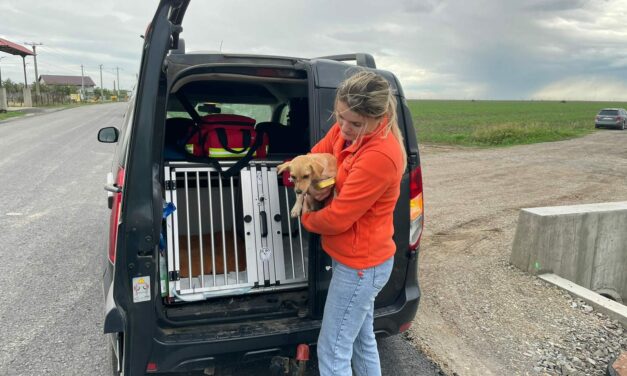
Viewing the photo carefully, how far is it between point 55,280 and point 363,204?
3.57m

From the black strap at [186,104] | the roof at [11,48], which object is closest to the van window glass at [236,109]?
the black strap at [186,104]

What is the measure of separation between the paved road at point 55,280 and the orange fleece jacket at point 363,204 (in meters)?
1.30

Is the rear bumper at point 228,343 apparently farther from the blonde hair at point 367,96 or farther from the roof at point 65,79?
the roof at point 65,79

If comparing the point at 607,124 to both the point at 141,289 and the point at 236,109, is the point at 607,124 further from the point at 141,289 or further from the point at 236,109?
the point at 141,289

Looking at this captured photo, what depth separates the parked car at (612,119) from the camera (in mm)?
31905

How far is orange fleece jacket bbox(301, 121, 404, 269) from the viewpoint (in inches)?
76.7

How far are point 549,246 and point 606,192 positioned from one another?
656 centimetres

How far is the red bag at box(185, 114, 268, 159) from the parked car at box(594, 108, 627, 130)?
118 feet

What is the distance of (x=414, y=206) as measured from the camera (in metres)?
2.70

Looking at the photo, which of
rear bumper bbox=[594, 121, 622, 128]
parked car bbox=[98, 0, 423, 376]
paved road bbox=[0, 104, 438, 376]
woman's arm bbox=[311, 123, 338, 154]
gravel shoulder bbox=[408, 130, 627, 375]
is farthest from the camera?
rear bumper bbox=[594, 121, 622, 128]

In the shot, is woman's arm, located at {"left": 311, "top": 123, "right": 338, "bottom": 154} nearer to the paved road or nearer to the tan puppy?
the tan puppy

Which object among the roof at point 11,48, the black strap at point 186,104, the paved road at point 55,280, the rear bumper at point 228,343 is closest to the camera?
the rear bumper at point 228,343

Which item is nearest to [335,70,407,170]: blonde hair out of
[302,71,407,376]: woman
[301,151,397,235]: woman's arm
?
[302,71,407,376]: woman

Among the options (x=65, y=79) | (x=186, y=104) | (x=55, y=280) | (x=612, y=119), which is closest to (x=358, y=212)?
(x=186, y=104)
